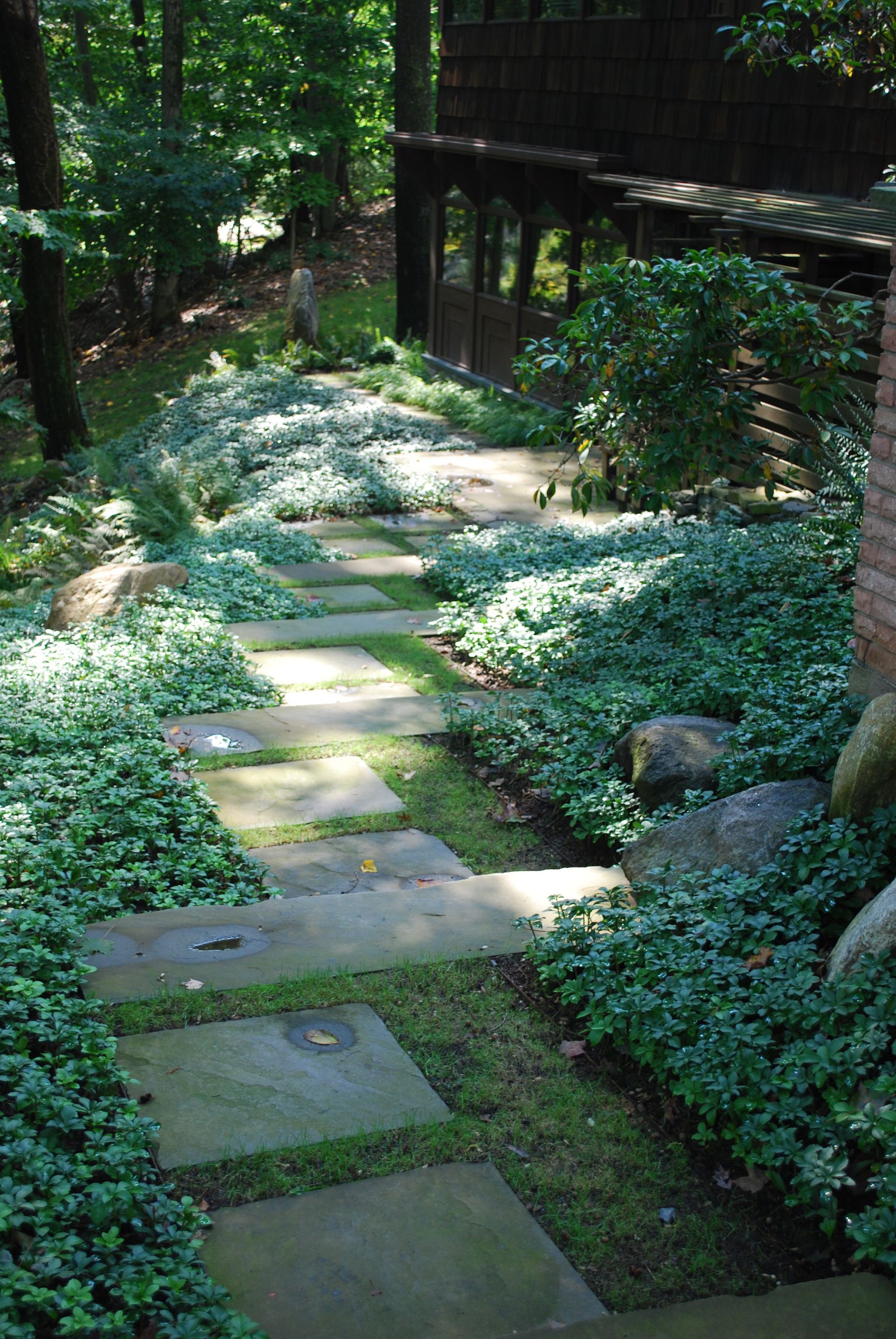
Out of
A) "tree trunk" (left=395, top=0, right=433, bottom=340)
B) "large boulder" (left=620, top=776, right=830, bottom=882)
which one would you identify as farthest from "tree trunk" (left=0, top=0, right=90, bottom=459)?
"large boulder" (left=620, top=776, right=830, bottom=882)

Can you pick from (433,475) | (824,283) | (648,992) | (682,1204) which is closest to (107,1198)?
(682,1204)

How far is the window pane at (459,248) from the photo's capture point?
18.4 metres

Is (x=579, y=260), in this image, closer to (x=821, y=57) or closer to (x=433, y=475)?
(x=433, y=475)

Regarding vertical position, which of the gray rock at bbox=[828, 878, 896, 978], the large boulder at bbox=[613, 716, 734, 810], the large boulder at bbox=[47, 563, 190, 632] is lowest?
the large boulder at bbox=[47, 563, 190, 632]

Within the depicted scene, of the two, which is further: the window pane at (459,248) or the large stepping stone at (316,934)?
the window pane at (459,248)

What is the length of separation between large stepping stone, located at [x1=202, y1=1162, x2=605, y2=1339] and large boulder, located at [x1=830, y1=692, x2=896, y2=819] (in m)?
1.97

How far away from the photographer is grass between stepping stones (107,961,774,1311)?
113 inches

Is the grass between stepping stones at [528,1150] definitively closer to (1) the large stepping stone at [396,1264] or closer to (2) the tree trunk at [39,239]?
(1) the large stepping stone at [396,1264]

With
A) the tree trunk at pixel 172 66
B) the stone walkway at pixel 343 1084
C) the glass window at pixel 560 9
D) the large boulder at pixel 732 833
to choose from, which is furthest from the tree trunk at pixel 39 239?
the large boulder at pixel 732 833

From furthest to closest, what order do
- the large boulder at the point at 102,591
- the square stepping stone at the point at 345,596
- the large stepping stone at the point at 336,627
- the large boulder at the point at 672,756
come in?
the square stepping stone at the point at 345,596, the large stepping stone at the point at 336,627, the large boulder at the point at 102,591, the large boulder at the point at 672,756

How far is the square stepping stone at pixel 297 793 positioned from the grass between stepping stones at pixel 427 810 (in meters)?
→ 0.06

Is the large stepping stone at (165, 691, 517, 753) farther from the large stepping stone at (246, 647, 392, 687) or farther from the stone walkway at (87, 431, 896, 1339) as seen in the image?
the large stepping stone at (246, 647, 392, 687)

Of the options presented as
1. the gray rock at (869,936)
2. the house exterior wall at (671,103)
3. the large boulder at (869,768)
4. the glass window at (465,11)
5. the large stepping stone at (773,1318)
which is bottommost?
the large stepping stone at (773,1318)

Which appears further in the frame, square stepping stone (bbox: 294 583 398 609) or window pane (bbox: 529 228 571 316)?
window pane (bbox: 529 228 571 316)
